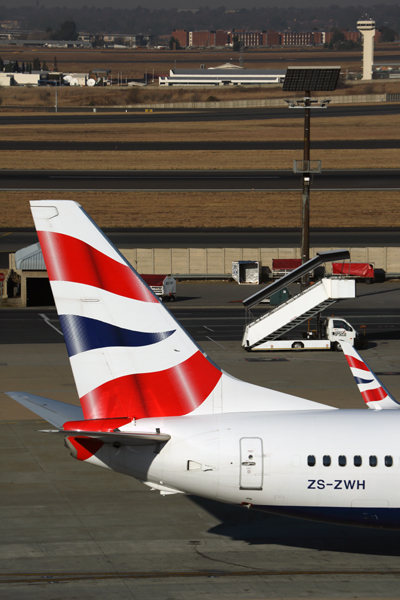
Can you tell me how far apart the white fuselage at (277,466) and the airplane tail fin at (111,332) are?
A: 2.81ft

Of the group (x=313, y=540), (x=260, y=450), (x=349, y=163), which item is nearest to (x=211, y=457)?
(x=260, y=450)

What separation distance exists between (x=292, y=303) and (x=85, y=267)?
36506 millimetres

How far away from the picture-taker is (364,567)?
859 inches

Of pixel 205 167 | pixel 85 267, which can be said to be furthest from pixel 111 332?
pixel 205 167

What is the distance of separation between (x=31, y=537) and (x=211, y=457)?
7157mm

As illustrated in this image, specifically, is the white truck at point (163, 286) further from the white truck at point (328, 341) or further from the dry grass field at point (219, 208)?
the dry grass field at point (219, 208)

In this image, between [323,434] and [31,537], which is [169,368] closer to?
[323,434]

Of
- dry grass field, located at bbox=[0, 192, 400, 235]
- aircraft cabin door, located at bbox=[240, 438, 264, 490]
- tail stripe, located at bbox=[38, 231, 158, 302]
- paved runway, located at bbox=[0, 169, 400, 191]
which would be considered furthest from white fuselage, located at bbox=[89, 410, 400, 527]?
paved runway, located at bbox=[0, 169, 400, 191]

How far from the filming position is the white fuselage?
20031mm

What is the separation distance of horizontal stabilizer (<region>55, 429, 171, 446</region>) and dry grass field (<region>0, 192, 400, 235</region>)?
81686mm

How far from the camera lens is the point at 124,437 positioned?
19.0 m

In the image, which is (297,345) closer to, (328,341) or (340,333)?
(328,341)

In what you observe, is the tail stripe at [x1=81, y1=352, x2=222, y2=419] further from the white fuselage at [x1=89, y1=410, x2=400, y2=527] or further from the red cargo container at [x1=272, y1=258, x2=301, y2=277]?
the red cargo container at [x1=272, y1=258, x2=301, y2=277]

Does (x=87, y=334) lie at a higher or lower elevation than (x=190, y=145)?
higher
